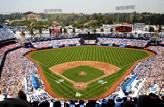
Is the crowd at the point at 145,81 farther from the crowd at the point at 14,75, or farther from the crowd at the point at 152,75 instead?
the crowd at the point at 14,75

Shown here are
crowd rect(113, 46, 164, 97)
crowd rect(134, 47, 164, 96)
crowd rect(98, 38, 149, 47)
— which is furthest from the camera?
crowd rect(98, 38, 149, 47)

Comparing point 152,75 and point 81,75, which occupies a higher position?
point 152,75

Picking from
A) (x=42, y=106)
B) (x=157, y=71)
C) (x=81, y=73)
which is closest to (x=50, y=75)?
(x=81, y=73)

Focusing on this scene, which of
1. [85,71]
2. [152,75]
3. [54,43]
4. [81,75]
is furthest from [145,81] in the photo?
[54,43]

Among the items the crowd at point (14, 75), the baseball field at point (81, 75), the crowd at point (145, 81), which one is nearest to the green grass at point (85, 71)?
the baseball field at point (81, 75)

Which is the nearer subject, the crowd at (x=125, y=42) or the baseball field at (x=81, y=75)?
the baseball field at (x=81, y=75)

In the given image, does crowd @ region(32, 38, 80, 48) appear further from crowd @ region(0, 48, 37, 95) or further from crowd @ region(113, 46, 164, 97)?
crowd @ region(113, 46, 164, 97)

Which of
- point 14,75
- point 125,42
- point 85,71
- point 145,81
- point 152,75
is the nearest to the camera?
point 145,81

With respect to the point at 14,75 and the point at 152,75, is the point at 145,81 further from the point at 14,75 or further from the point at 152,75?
the point at 14,75

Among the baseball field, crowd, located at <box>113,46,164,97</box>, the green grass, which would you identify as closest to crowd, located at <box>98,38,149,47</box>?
the baseball field
